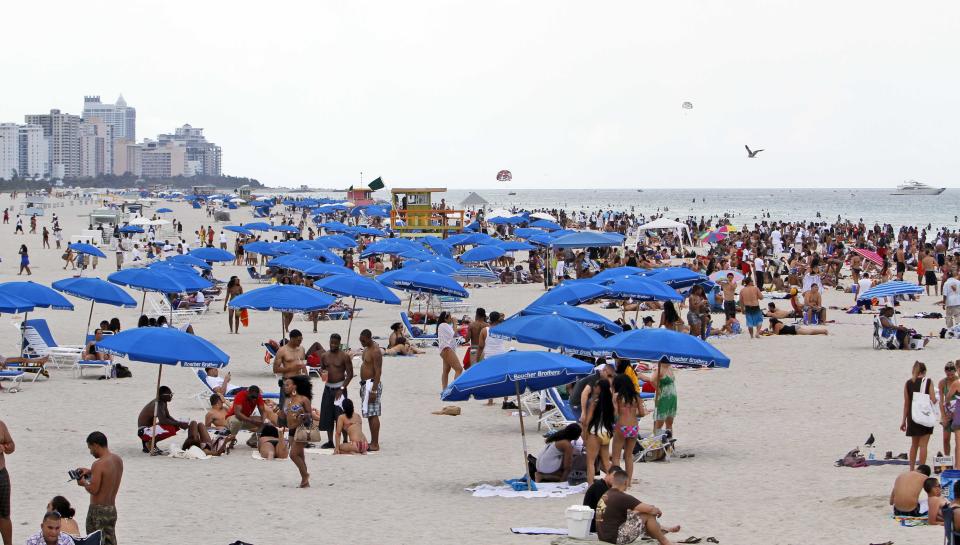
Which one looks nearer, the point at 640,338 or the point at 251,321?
the point at 640,338

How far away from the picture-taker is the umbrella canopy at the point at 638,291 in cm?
1734

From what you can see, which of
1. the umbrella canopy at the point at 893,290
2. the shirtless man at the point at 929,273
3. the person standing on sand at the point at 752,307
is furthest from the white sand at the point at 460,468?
the shirtless man at the point at 929,273

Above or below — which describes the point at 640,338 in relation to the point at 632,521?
above

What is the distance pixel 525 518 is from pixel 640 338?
271 centimetres

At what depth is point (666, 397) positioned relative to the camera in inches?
456

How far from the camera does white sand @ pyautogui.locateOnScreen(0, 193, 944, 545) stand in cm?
854

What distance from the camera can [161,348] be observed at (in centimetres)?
1125

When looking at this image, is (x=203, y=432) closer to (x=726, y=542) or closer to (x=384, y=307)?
(x=726, y=542)

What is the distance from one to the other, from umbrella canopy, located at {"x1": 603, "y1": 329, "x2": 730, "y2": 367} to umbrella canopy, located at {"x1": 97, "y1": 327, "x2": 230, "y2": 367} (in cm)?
389

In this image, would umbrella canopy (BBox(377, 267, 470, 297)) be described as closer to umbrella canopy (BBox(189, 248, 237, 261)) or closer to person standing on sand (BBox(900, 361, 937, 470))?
person standing on sand (BBox(900, 361, 937, 470))

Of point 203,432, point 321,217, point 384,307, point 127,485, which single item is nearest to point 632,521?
point 127,485

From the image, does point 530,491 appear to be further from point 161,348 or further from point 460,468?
point 161,348

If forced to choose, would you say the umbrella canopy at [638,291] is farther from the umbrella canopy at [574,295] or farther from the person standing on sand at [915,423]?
the person standing on sand at [915,423]

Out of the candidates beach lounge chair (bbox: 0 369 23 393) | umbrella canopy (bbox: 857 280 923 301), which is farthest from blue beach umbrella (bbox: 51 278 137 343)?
umbrella canopy (bbox: 857 280 923 301)
